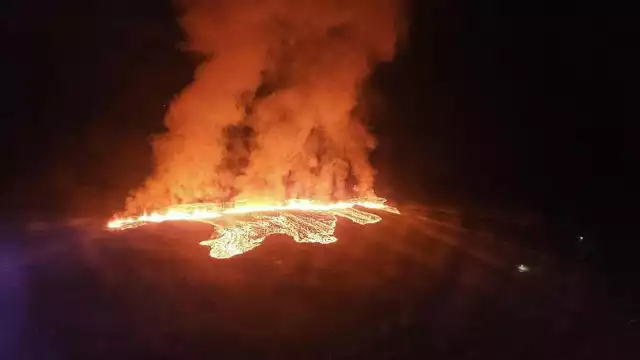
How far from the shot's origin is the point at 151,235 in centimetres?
1421

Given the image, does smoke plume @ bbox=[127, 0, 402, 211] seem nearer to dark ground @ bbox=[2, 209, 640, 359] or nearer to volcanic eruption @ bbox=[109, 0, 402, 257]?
volcanic eruption @ bbox=[109, 0, 402, 257]

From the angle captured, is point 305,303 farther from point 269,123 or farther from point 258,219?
point 269,123

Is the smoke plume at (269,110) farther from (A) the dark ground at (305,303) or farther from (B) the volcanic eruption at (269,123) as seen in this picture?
(A) the dark ground at (305,303)

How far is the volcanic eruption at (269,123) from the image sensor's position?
18.0m

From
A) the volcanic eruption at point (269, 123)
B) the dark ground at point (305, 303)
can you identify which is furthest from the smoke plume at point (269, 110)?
the dark ground at point (305, 303)

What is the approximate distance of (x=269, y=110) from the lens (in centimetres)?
1975

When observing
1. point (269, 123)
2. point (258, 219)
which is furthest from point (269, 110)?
point (258, 219)

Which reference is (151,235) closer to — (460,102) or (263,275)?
(263,275)

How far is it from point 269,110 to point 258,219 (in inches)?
201

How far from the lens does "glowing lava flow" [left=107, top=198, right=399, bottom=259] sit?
537 inches

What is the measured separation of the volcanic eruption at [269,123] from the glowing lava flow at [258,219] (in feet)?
0.29

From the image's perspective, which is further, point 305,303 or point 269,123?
point 269,123


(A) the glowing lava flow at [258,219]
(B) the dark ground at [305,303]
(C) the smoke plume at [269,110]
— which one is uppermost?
(C) the smoke plume at [269,110]

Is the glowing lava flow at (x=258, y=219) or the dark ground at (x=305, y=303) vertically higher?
the glowing lava flow at (x=258, y=219)
